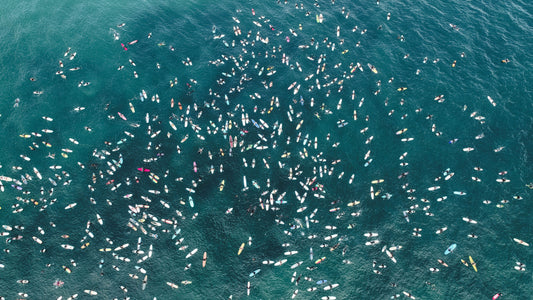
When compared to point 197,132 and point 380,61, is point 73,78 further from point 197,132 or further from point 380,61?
point 380,61

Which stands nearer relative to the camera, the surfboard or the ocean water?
the ocean water

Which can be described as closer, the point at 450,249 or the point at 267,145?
the point at 450,249

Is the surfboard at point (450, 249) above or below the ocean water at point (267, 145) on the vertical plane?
below

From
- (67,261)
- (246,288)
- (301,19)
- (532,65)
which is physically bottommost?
(246,288)

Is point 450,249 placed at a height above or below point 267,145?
below

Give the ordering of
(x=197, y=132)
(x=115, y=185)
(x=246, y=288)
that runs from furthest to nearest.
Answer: (x=197, y=132) < (x=115, y=185) < (x=246, y=288)

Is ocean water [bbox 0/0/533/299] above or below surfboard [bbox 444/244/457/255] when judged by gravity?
above

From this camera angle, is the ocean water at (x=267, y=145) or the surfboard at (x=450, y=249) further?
the surfboard at (x=450, y=249)

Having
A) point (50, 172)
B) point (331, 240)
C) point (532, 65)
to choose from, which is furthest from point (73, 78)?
point (532, 65)
